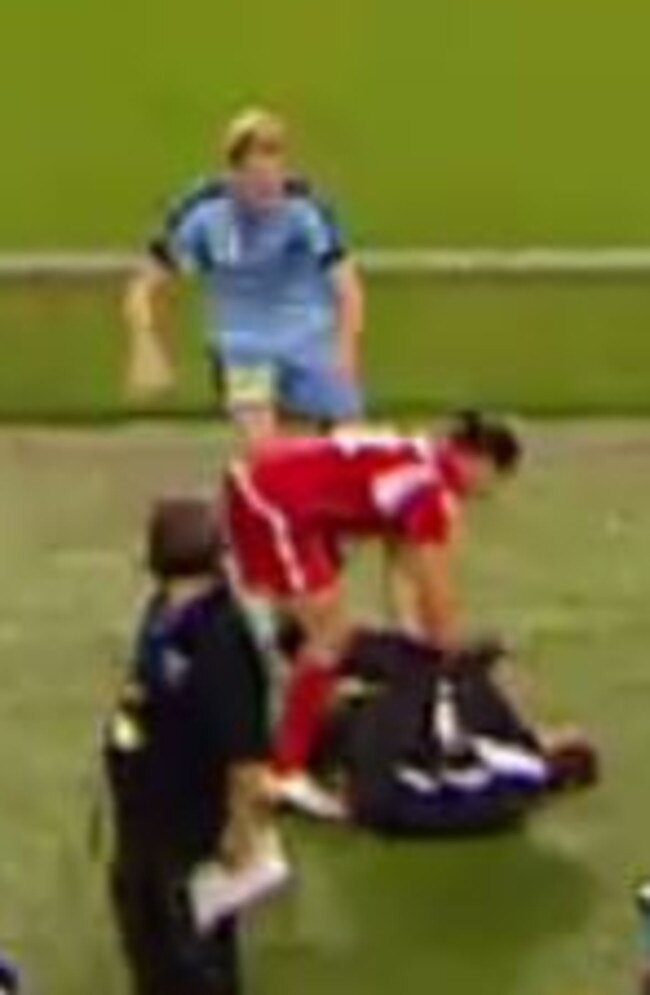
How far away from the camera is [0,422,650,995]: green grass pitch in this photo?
8.56 metres

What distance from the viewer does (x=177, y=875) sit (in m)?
8.05

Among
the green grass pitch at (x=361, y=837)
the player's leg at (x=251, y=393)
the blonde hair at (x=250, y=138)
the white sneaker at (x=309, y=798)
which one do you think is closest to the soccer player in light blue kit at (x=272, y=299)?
the player's leg at (x=251, y=393)

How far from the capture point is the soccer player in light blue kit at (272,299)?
10.8 metres

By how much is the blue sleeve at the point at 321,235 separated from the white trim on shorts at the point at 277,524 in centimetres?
160

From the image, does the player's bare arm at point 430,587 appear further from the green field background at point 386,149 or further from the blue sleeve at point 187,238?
the green field background at point 386,149

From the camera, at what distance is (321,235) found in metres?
10.8

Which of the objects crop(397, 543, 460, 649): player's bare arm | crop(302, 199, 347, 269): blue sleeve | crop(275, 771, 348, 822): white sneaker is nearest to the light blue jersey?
crop(302, 199, 347, 269): blue sleeve

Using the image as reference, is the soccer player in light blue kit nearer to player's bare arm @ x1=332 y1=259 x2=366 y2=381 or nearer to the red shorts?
player's bare arm @ x1=332 y1=259 x2=366 y2=381

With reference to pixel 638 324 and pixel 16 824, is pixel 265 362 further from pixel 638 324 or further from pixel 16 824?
pixel 638 324

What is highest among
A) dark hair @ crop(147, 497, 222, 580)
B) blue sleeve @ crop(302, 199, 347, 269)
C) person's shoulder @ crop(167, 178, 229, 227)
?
person's shoulder @ crop(167, 178, 229, 227)

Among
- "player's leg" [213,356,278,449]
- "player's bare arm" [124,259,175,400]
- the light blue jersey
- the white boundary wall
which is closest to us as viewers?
"player's leg" [213,356,278,449]

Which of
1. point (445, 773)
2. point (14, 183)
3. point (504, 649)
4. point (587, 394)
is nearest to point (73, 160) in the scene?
point (14, 183)

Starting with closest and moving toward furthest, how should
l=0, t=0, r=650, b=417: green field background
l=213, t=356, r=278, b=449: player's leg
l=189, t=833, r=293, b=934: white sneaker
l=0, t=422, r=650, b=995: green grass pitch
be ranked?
l=189, t=833, r=293, b=934: white sneaker, l=0, t=422, r=650, b=995: green grass pitch, l=213, t=356, r=278, b=449: player's leg, l=0, t=0, r=650, b=417: green field background

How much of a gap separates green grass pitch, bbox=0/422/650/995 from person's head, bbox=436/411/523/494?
0.94m
